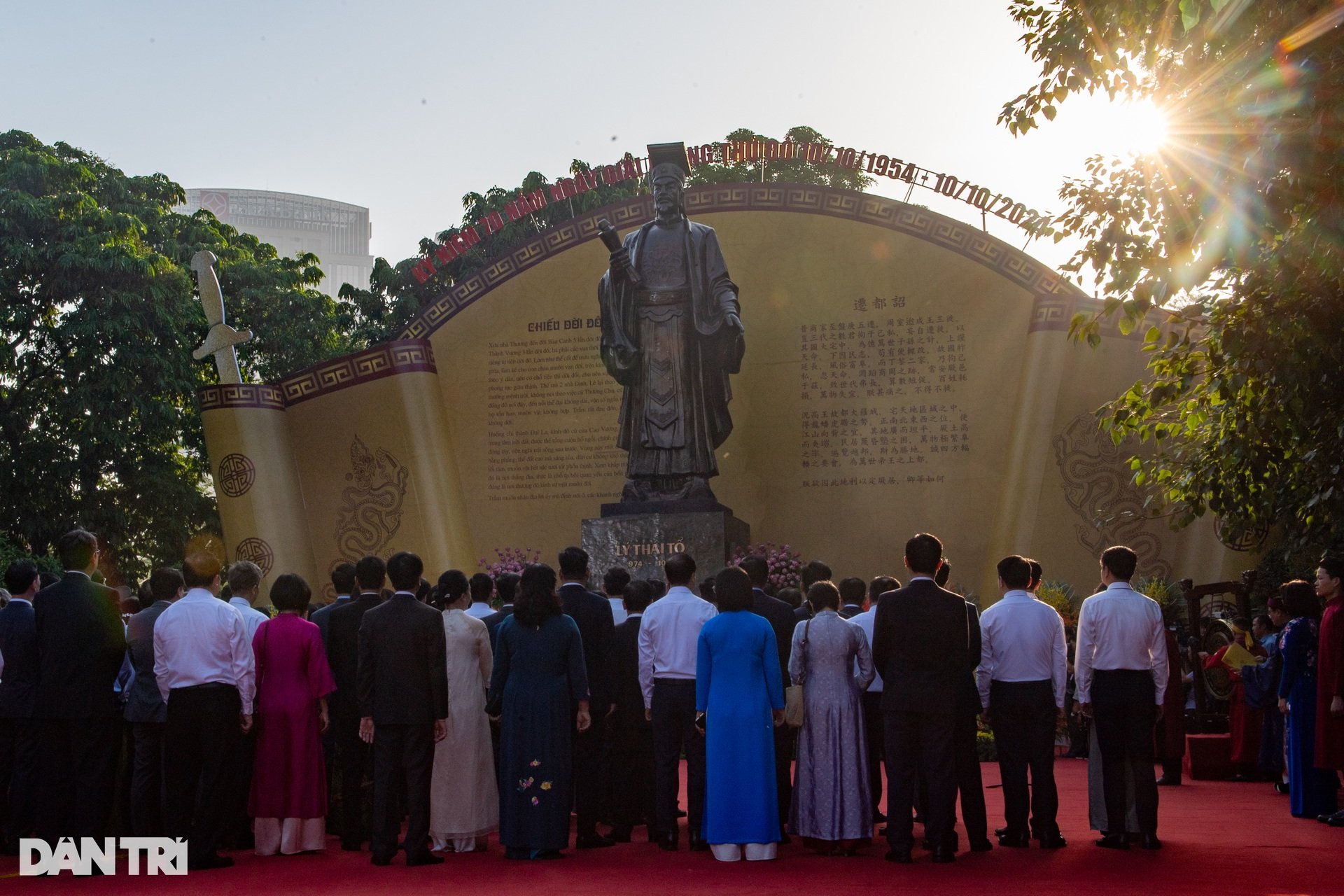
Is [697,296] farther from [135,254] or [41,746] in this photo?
[135,254]

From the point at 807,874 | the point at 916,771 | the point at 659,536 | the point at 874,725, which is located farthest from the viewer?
the point at 659,536

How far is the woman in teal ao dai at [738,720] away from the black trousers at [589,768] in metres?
0.62

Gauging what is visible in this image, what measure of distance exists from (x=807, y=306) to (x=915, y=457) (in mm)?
1870

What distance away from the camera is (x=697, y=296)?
9.98 meters

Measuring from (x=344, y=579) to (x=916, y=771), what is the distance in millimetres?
2706

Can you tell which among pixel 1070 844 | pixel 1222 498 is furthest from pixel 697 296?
pixel 1070 844

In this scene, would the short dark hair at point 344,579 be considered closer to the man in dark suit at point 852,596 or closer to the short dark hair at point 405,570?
the short dark hair at point 405,570

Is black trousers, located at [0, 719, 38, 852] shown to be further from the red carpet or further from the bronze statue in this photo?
the bronze statue

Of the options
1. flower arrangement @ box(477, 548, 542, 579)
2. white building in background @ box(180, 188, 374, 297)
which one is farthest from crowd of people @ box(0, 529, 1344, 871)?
white building in background @ box(180, 188, 374, 297)

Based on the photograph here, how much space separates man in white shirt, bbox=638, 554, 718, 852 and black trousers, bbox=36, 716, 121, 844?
228cm

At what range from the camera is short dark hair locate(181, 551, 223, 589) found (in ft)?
17.8

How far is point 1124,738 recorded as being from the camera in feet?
17.5

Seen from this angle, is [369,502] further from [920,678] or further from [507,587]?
→ [920,678]

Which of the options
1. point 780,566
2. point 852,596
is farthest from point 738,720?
point 780,566
